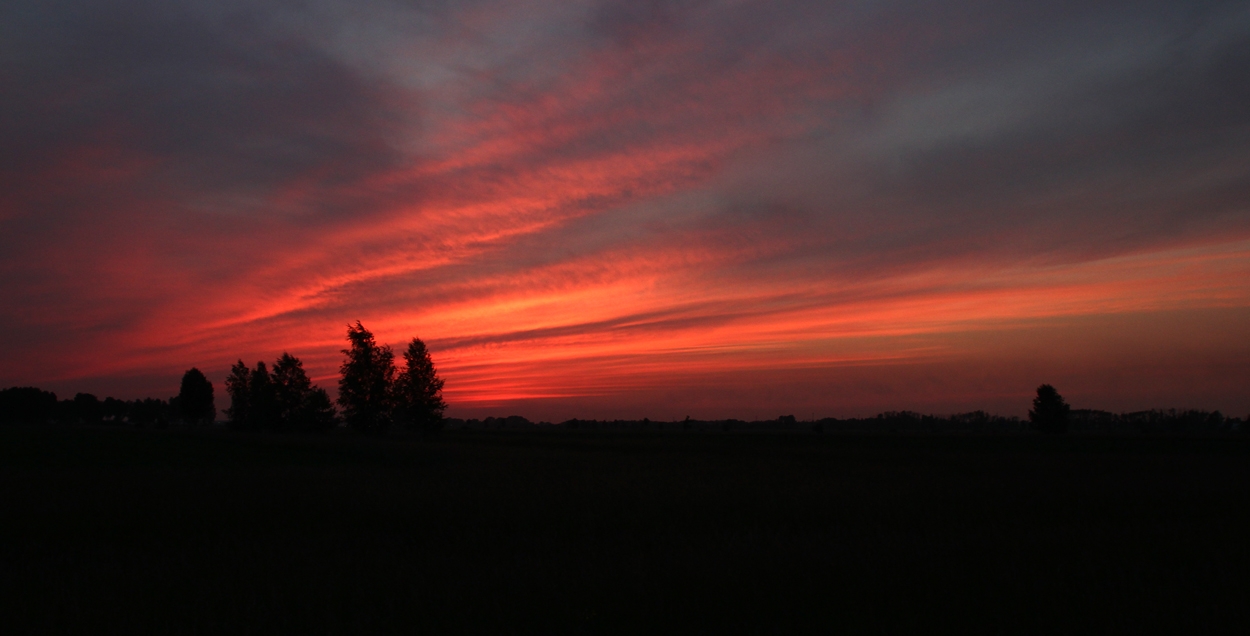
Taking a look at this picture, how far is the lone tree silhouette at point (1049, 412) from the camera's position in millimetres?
113125

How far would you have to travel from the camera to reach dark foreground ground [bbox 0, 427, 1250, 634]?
8.06 metres

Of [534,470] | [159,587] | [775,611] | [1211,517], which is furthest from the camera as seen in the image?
[534,470]

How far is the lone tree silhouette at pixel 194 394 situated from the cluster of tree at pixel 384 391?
52.1m

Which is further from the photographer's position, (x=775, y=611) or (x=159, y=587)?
(x=159, y=587)

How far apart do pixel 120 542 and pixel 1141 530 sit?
821 inches

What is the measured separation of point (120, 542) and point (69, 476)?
1273 cm

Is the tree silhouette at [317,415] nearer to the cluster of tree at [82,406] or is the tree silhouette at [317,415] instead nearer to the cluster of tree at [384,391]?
the cluster of tree at [384,391]

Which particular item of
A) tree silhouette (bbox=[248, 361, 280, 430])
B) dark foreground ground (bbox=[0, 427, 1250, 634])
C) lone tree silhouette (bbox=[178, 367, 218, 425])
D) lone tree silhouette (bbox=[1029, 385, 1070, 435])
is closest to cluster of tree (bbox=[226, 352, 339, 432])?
tree silhouette (bbox=[248, 361, 280, 430])

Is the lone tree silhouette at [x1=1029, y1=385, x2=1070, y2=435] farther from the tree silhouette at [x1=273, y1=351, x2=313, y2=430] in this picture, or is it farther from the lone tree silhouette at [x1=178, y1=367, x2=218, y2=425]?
the lone tree silhouette at [x1=178, y1=367, x2=218, y2=425]

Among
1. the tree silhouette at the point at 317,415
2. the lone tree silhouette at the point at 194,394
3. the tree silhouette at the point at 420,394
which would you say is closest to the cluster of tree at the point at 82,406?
the lone tree silhouette at the point at 194,394

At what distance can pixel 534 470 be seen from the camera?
1189 inches

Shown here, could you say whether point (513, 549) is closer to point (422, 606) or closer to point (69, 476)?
point (422, 606)

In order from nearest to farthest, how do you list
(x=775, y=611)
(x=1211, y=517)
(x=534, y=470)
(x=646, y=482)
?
(x=775, y=611), (x=1211, y=517), (x=646, y=482), (x=534, y=470)

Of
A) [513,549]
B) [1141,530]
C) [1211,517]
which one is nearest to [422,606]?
[513,549]
